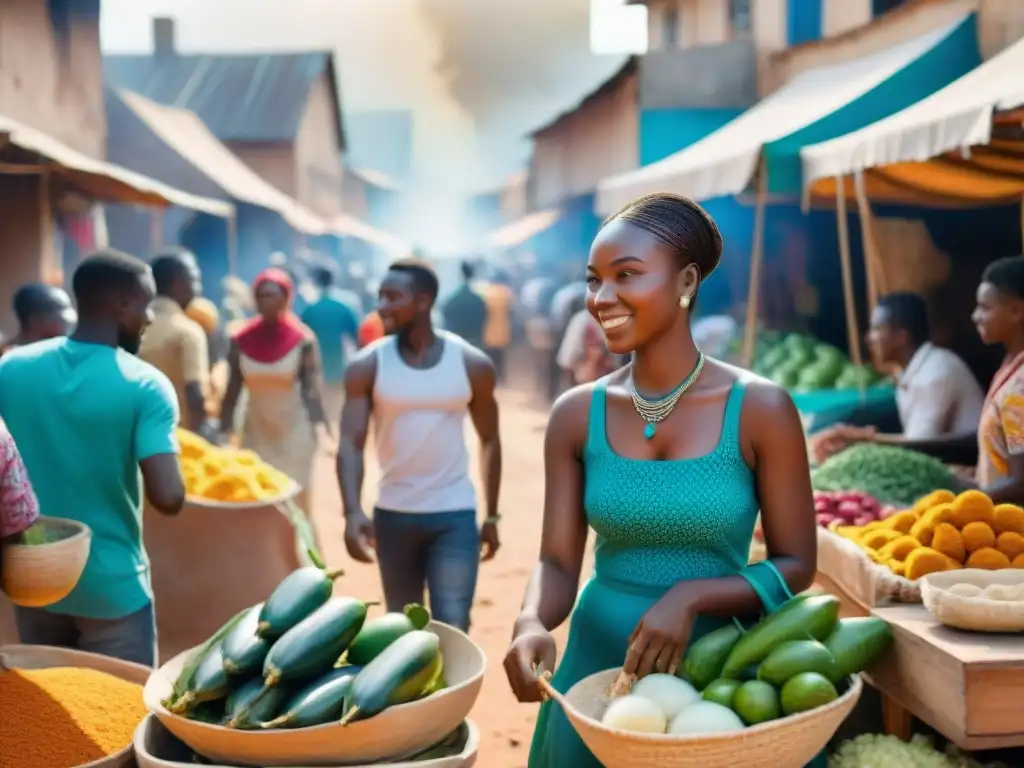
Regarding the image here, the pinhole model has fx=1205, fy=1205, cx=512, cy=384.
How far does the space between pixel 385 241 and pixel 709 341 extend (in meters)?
28.0

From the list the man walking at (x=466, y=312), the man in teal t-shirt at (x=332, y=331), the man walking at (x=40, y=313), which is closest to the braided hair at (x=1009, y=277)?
the man walking at (x=40, y=313)

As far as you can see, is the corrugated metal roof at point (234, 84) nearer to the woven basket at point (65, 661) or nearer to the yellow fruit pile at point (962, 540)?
the yellow fruit pile at point (962, 540)

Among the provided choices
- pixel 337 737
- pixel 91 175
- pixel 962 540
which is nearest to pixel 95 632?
pixel 337 737

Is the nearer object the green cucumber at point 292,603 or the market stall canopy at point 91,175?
the green cucumber at point 292,603

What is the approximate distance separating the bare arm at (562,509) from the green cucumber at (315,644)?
393 millimetres

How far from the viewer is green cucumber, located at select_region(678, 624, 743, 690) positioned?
7.52ft

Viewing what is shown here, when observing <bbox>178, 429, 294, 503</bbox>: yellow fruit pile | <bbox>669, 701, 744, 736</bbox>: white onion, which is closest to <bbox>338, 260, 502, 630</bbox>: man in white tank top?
<bbox>178, 429, 294, 503</bbox>: yellow fruit pile

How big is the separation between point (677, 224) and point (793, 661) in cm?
87

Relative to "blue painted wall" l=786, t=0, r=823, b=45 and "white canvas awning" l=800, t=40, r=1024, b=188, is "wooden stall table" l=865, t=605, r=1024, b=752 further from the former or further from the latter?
"blue painted wall" l=786, t=0, r=823, b=45

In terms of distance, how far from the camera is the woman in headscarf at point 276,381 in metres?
7.19

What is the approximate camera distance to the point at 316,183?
3747 cm

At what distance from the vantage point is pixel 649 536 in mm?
2432

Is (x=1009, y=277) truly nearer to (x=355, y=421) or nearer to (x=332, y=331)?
(x=355, y=421)

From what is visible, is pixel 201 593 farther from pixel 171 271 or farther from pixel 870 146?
pixel 870 146
